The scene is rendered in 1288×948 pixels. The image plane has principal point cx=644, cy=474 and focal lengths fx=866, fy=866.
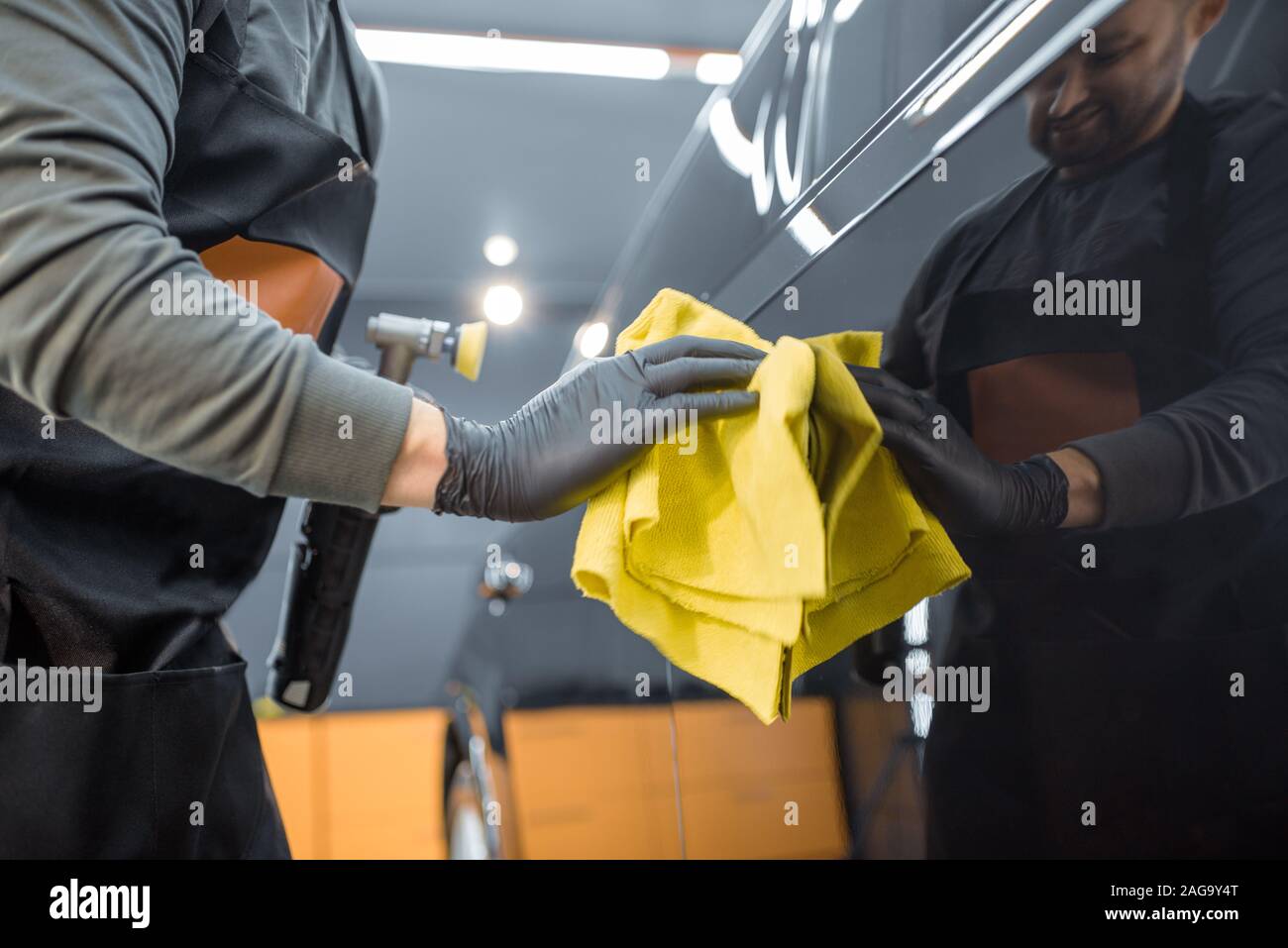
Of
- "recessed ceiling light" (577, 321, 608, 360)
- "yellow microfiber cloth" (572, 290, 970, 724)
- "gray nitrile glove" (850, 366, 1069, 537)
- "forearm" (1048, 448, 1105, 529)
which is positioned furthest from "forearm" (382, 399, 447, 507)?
"recessed ceiling light" (577, 321, 608, 360)

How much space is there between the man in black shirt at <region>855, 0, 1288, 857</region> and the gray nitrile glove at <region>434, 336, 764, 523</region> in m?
0.11

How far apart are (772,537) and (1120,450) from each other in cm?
20

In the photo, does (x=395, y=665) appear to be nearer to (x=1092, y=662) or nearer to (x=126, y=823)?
(x=126, y=823)

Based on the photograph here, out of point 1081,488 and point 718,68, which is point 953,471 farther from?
point 718,68

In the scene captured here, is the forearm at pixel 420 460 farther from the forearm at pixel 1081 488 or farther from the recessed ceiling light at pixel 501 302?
the recessed ceiling light at pixel 501 302

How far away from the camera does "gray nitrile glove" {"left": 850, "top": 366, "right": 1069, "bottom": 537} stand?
1.73 feet

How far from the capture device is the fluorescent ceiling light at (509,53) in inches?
48.0

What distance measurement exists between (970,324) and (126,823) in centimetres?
83

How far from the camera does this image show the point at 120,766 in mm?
786

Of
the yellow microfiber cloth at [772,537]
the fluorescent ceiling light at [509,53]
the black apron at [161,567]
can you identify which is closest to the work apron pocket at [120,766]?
the black apron at [161,567]

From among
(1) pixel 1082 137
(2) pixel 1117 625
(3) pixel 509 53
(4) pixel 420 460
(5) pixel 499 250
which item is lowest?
(2) pixel 1117 625

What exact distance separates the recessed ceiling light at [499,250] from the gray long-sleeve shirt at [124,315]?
2.39ft

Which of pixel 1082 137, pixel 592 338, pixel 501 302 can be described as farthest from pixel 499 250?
pixel 1082 137
